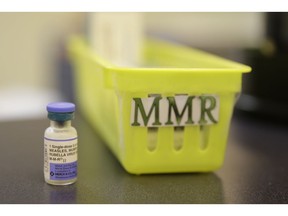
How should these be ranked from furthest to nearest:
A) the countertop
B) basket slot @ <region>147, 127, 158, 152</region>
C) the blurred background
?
the blurred background, basket slot @ <region>147, 127, 158, 152</region>, the countertop

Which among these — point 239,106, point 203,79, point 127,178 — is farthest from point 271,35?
point 127,178

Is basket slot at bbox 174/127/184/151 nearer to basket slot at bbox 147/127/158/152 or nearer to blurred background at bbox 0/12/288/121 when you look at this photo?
basket slot at bbox 147/127/158/152

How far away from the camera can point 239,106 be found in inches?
50.2

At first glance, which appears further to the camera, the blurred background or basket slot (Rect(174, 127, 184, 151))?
the blurred background

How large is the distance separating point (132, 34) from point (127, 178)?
640 millimetres

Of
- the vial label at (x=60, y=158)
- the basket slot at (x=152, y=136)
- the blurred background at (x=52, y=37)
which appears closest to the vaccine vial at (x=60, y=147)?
the vial label at (x=60, y=158)

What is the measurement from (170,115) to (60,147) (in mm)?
178

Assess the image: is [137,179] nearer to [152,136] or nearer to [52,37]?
[152,136]

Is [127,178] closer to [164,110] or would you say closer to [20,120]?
[164,110]

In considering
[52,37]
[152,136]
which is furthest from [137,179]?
[52,37]

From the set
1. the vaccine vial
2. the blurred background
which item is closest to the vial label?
the vaccine vial

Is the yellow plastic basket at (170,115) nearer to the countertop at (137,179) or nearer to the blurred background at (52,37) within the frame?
the countertop at (137,179)

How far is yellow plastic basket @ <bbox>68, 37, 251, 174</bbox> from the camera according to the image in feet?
2.37

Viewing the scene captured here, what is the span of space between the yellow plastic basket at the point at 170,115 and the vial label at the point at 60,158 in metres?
0.09
